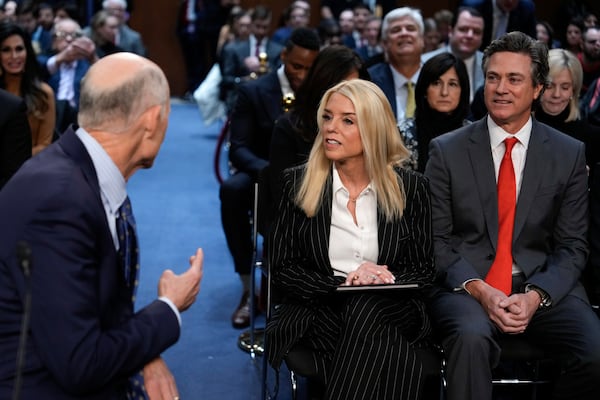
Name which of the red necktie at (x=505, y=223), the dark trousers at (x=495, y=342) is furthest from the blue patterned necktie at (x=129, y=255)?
the red necktie at (x=505, y=223)

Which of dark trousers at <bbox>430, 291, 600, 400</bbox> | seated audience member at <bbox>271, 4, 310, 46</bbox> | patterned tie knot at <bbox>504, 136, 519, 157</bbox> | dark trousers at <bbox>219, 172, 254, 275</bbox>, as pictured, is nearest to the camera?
dark trousers at <bbox>430, 291, 600, 400</bbox>

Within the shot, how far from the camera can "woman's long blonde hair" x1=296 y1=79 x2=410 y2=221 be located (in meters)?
3.52

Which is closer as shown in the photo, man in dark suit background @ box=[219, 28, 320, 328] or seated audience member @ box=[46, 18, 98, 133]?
man in dark suit background @ box=[219, 28, 320, 328]

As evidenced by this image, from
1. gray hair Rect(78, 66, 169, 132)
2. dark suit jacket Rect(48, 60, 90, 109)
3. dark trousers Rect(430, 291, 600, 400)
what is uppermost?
gray hair Rect(78, 66, 169, 132)

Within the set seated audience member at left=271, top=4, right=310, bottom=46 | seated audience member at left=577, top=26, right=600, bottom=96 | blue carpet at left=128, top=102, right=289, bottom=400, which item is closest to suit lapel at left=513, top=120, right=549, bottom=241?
blue carpet at left=128, top=102, right=289, bottom=400

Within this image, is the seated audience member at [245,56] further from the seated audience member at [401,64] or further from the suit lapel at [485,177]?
the suit lapel at [485,177]

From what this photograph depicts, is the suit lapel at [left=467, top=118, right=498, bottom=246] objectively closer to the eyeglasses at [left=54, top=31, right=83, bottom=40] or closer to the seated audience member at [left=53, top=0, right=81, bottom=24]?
the eyeglasses at [left=54, top=31, right=83, bottom=40]

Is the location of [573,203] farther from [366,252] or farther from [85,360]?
[85,360]

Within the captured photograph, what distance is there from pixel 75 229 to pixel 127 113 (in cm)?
32

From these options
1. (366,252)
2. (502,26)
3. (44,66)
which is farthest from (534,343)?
(44,66)

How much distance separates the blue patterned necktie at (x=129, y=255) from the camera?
7.64 ft

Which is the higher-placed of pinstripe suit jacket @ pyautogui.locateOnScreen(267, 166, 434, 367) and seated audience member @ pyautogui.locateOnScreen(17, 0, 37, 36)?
pinstripe suit jacket @ pyautogui.locateOnScreen(267, 166, 434, 367)

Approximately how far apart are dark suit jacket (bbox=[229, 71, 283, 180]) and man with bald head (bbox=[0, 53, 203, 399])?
9.96 feet

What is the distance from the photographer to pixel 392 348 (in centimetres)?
324
